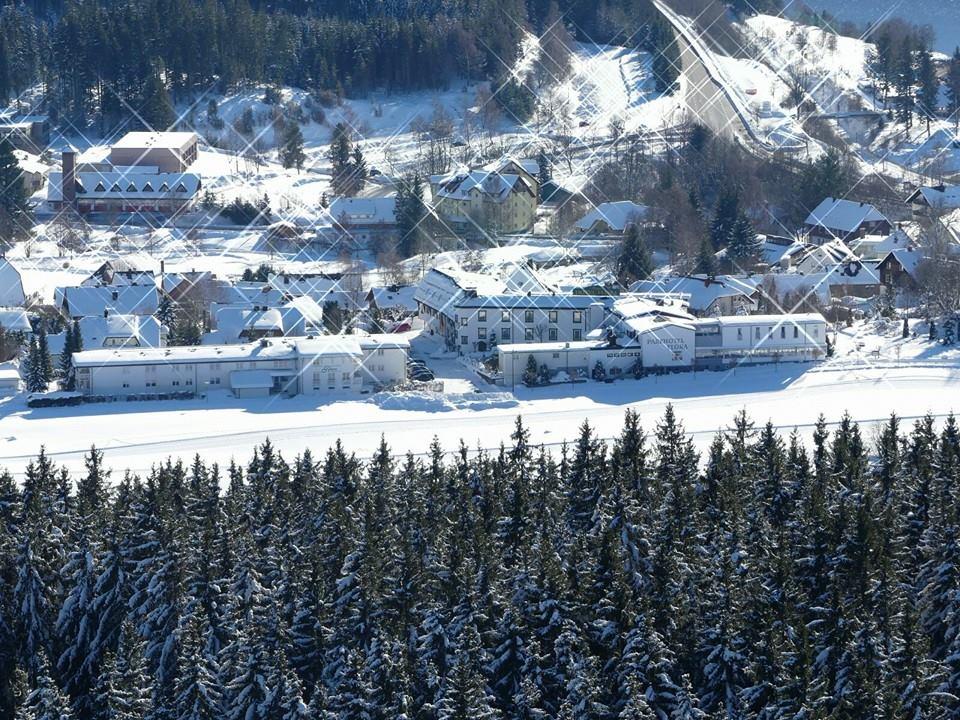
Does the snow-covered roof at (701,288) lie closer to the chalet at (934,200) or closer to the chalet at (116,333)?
the chalet at (934,200)

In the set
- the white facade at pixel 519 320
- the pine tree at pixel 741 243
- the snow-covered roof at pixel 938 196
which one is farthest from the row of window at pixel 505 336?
the snow-covered roof at pixel 938 196

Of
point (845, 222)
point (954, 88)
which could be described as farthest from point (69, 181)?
point (954, 88)

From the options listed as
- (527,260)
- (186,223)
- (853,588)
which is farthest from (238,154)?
(853,588)

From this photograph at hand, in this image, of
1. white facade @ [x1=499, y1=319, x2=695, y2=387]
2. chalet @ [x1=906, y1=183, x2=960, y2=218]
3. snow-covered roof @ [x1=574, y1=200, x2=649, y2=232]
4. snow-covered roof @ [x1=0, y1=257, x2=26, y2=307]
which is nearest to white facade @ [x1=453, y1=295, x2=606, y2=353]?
white facade @ [x1=499, y1=319, x2=695, y2=387]

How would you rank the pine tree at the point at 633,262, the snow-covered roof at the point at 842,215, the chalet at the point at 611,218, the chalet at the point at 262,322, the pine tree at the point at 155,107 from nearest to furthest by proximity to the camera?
the chalet at the point at 262,322 → the pine tree at the point at 633,262 → the snow-covered roof at the point at 842,215 → the chalet at the point at 611,218 → the pine tree at the point at 155,107

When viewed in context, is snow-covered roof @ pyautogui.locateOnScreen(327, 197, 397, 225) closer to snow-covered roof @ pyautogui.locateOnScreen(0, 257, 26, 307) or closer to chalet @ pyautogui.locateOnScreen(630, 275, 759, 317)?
snow-covered roof @ pyautogui.locateOnScreen(0, 257, 26, 307)

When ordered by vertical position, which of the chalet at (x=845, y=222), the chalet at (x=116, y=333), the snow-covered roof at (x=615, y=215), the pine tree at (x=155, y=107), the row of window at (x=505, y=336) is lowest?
the row of window at (x=505, y=336)
